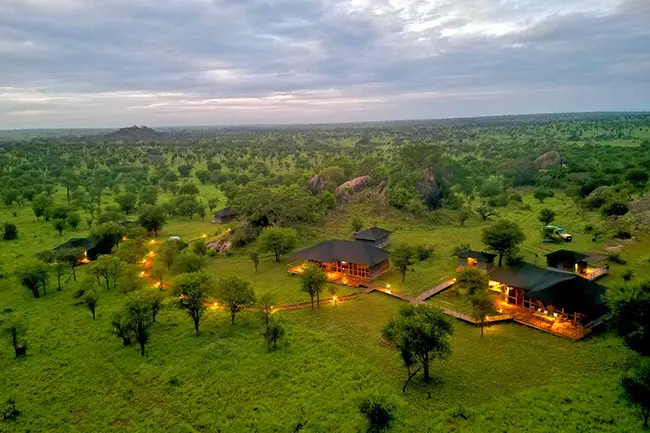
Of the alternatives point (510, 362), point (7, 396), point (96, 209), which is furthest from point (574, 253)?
point (96, 209)

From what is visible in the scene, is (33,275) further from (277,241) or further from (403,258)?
(403,258)

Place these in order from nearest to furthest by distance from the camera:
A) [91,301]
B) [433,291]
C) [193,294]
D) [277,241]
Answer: [193,294] → [91,301] → [433,291] → [277,241]

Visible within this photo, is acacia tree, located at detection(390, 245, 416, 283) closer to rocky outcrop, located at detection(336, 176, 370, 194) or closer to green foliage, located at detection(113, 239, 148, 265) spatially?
green foliage, located at detection(113, 239, 148, 265)

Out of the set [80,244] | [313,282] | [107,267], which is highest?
[313,282]

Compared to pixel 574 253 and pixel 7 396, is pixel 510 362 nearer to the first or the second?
pixel 574 253

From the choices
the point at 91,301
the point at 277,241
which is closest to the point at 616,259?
the point at 277,241

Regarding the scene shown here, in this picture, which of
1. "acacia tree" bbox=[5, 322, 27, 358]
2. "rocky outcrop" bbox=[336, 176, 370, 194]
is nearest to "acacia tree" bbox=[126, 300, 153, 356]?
"acacia tree" bbox=[5, 322, 27, 358]

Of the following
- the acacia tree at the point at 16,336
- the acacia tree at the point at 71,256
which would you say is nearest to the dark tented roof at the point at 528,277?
the acacia tree at the point at 16,336

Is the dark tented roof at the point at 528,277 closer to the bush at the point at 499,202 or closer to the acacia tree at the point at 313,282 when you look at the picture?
the acacia tree at the point at 313,282
